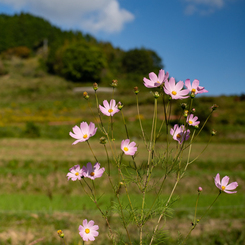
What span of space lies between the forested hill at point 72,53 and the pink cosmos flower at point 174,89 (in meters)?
37.0

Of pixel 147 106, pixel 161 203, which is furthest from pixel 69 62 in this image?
pixel 161 203

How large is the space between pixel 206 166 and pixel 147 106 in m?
12.2

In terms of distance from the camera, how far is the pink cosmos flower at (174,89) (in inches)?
36.3

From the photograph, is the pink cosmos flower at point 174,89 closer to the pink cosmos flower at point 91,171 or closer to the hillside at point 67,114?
the pink cosmos flower at point 91,171

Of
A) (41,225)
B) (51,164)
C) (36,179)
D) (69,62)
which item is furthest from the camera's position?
(69,62)

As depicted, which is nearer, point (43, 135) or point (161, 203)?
point (161, 203)

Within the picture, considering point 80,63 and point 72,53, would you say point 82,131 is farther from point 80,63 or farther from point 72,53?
point 72,53

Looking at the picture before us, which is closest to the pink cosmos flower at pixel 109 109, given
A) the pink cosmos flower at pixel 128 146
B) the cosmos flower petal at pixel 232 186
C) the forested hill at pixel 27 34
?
the pink cosmos flower at pixel 128 146

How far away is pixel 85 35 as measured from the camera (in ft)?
234

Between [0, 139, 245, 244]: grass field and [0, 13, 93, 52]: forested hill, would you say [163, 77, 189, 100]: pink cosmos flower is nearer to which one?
[0, 139, 245, 244]: grass field

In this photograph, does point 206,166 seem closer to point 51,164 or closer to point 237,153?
point 237,153

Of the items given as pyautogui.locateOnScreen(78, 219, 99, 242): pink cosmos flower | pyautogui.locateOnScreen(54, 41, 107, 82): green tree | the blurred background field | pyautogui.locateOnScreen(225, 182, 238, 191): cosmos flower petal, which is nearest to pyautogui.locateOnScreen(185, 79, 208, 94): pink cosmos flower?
the blurred background field

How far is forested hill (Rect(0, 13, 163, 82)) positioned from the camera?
136 ft

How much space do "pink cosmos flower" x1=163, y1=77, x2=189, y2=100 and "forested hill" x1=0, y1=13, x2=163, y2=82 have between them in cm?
Result: 3698
